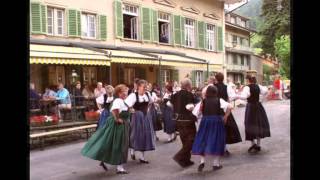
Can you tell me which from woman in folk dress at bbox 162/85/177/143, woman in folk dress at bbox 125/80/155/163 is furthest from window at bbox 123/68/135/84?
woman in folk dress at bbox 125/80/155/163

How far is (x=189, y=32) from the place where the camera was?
1059cm

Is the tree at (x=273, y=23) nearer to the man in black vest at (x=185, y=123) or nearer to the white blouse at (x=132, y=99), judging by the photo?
the man in black vest at (x=185, y=123)

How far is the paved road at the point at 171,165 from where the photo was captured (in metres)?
→ 4.85

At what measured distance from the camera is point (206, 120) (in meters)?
5.17

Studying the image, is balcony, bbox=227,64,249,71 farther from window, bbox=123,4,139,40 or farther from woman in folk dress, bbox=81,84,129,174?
woman in folk dress, bbox=81,84,129,174

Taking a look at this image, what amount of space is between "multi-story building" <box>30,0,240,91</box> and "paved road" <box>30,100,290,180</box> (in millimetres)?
2162

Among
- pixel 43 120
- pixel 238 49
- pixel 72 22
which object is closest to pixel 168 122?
pixel 43 120

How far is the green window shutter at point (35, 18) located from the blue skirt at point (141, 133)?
4294 millimetres

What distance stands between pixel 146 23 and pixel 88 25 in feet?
5.41

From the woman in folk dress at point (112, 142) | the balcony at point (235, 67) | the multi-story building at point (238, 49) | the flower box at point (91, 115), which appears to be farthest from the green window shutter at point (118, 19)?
the woman in folk dress at point (112, 142)

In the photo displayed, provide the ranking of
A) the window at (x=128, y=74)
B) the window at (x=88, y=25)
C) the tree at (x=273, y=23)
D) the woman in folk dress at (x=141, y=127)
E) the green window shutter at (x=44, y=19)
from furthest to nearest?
1. the window at (x=88, y=25)
2. the window at (x=128, y=74)
3. the green window shutter at (x=44, y=19)
4. the woman in folk dress at (x=141, y=127)
5. the tree at (x=273, y=23)

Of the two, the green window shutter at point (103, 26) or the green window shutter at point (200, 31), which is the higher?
the green window shutter at point (103, 26)
